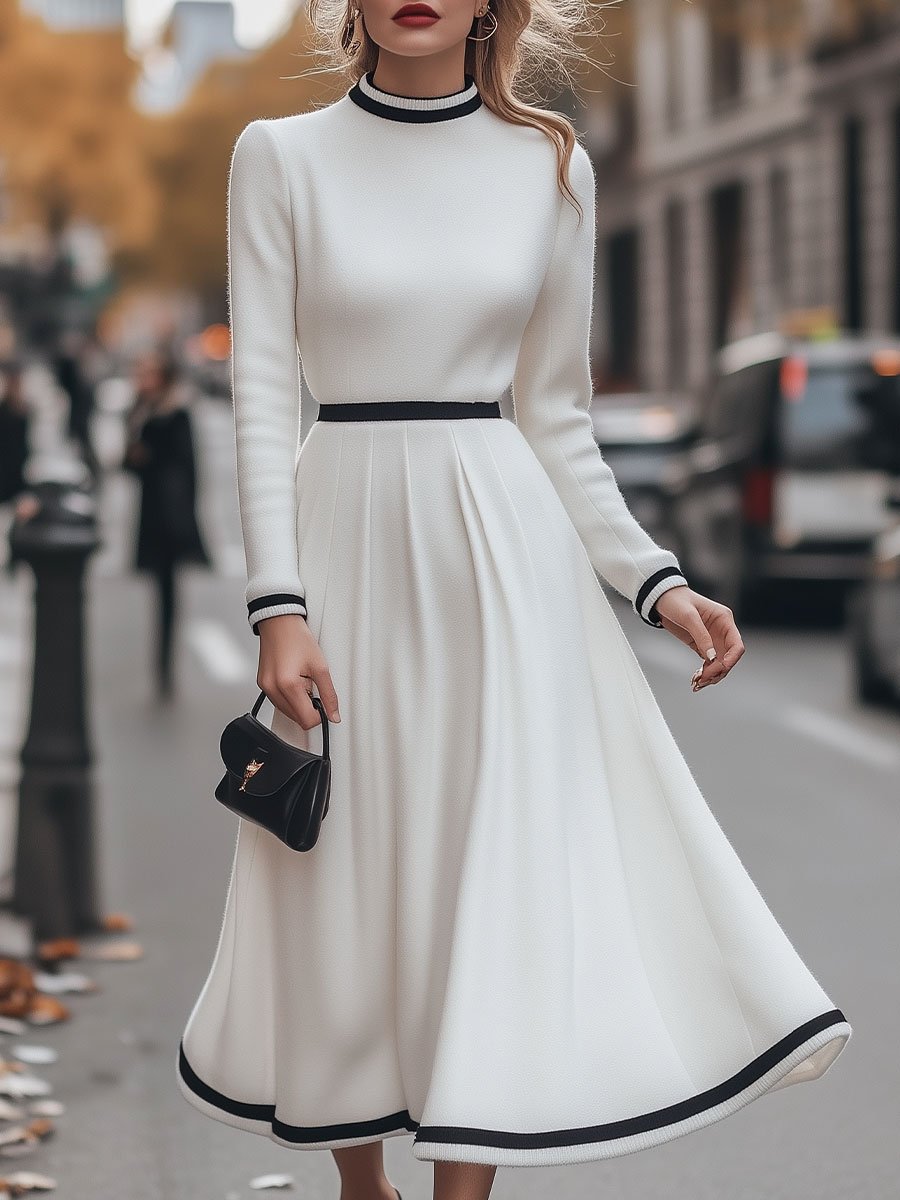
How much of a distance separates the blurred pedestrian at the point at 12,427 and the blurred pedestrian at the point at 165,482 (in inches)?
155

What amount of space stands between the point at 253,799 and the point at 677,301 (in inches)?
1638

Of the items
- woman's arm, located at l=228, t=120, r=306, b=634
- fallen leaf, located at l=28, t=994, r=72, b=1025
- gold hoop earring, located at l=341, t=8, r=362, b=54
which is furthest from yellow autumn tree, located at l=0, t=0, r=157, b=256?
woman's arm, located at l=228, t=120, r=306, b=634

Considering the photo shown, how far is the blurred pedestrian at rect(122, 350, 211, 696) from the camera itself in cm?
1172

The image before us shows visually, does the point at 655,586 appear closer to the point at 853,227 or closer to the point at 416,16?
the point at 416,16

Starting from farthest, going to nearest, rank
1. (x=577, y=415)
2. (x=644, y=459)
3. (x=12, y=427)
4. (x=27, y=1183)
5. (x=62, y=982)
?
(x=644, y=459)
(x=12, y=427)
(x=62, y=982)
(x=27, y=1183)
(x=577, y=415)

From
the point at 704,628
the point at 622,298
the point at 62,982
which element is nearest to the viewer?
the point at 704,628

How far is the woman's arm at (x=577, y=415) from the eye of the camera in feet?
10.2

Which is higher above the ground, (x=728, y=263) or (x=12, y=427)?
(x=12, y=427)

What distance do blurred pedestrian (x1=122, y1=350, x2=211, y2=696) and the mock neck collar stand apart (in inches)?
340

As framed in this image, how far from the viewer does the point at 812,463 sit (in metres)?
13.2

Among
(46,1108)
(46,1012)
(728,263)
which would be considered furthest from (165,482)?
(728,263)

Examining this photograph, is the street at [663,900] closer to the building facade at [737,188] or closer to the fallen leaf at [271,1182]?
the fallen leaf at [271,1182]

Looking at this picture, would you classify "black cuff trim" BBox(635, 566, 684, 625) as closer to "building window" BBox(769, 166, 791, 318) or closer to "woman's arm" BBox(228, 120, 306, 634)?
"woman's arm" BBox(228, 120, 306, 634)

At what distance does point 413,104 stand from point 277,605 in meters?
0.71
